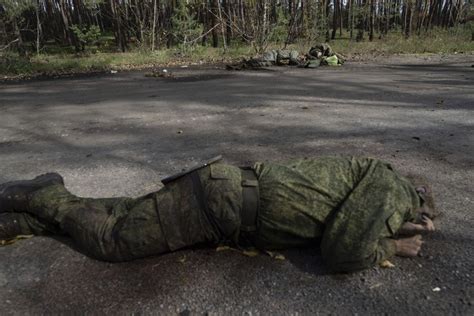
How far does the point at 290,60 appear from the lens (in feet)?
48.9

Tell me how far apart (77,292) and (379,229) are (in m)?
1.75

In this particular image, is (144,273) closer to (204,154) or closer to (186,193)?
(186,193)

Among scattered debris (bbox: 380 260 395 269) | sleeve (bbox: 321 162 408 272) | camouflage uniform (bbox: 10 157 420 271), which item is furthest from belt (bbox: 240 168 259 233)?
scattered debris (bbox: 380 260 395 269)

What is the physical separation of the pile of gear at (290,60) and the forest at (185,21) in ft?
14.6

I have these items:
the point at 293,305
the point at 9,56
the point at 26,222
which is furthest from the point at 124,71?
the point at 293,305

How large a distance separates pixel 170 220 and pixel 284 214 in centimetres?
68

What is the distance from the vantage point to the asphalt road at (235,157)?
235cm

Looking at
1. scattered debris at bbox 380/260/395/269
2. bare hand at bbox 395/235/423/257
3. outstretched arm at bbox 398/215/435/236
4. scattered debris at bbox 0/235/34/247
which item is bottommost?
scattered debris at bbox 380/260/395/269

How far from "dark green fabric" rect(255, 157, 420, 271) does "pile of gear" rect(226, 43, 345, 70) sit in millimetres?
11895

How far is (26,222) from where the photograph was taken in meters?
2.97

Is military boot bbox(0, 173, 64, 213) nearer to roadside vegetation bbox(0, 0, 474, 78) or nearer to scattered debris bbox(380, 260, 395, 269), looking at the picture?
scattered debris bbox(380, 260, 395, 269)

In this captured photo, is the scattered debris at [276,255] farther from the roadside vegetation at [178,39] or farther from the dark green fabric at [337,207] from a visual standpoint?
the roadside vegetation at [178,39]

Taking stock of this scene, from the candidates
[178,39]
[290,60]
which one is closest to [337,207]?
[290,60]

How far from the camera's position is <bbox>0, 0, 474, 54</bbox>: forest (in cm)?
2020
